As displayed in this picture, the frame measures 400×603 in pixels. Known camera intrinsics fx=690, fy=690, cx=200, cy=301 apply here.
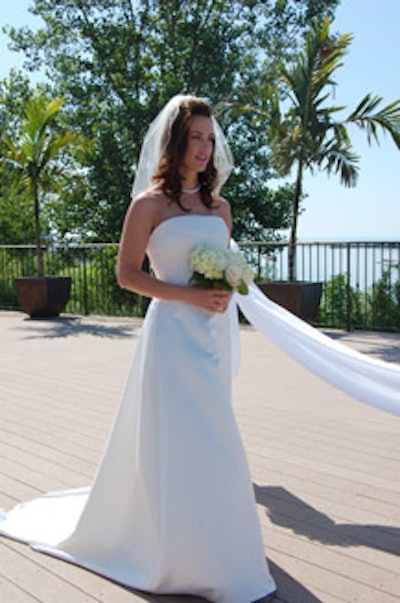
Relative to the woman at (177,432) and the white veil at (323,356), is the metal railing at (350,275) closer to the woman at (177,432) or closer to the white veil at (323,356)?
the white veil at (323,356)

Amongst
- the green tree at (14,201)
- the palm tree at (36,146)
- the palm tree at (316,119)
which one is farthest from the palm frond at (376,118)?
the green tree at (14,201)

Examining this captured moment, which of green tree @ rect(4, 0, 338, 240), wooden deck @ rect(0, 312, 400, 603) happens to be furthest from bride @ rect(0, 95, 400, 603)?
green tree @ rect(4, 0, 338, 240)

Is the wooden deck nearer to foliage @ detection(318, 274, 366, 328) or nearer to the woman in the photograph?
the woman

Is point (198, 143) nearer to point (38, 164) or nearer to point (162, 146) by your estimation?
point (162, 146)

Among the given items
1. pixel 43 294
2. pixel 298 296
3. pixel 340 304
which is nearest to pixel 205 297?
pixel 298 296

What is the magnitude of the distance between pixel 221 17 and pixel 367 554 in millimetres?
17593

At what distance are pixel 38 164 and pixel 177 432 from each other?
32.4ft

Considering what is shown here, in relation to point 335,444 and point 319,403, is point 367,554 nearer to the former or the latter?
point 335,444

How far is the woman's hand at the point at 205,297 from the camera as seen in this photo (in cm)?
261

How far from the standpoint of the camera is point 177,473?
2.54 metres

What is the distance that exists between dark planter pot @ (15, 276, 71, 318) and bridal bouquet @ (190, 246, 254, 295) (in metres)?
9.41

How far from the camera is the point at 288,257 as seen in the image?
9.80 m

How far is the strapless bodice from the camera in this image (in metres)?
2.64

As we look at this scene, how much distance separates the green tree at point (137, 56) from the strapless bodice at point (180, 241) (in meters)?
15.4
